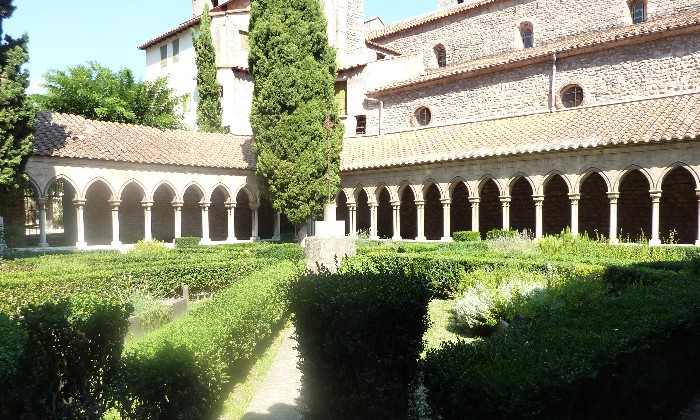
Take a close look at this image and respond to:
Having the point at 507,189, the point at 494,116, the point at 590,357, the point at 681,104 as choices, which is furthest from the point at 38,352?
the point at 494,116

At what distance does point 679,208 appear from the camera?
16.1 metres

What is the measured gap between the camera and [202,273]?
10.2 m

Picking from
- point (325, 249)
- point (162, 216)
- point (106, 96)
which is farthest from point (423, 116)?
point (106, 96)

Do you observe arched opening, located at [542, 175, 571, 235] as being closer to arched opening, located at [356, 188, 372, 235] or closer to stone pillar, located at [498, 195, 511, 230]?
stone pillar, located at [498, 195, 511, 230]

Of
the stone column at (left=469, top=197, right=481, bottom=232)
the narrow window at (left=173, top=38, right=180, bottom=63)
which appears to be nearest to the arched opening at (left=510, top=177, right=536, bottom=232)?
the stone column at (left=469, top=197, right=481, bottom=232)

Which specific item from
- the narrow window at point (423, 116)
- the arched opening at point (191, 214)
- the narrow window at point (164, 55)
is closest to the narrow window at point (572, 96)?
the narrow window at point (423, 116)

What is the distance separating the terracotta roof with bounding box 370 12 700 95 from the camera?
51.0 ft

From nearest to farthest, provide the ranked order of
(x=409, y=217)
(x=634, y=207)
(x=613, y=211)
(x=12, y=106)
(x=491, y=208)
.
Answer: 1. (x=12, y=106)
2. (x=613, y=211)
3. (x=634, y=207)
4. (x=491, y=208)
5. (x=409, y=217)

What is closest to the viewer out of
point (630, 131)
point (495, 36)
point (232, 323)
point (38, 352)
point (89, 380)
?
point (38, 352)

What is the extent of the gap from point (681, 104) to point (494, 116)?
260 inches

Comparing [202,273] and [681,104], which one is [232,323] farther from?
[681,104]

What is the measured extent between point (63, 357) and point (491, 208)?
18194 mm

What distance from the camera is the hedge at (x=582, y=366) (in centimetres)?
300

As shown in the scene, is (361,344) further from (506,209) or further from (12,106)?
(506,209)
